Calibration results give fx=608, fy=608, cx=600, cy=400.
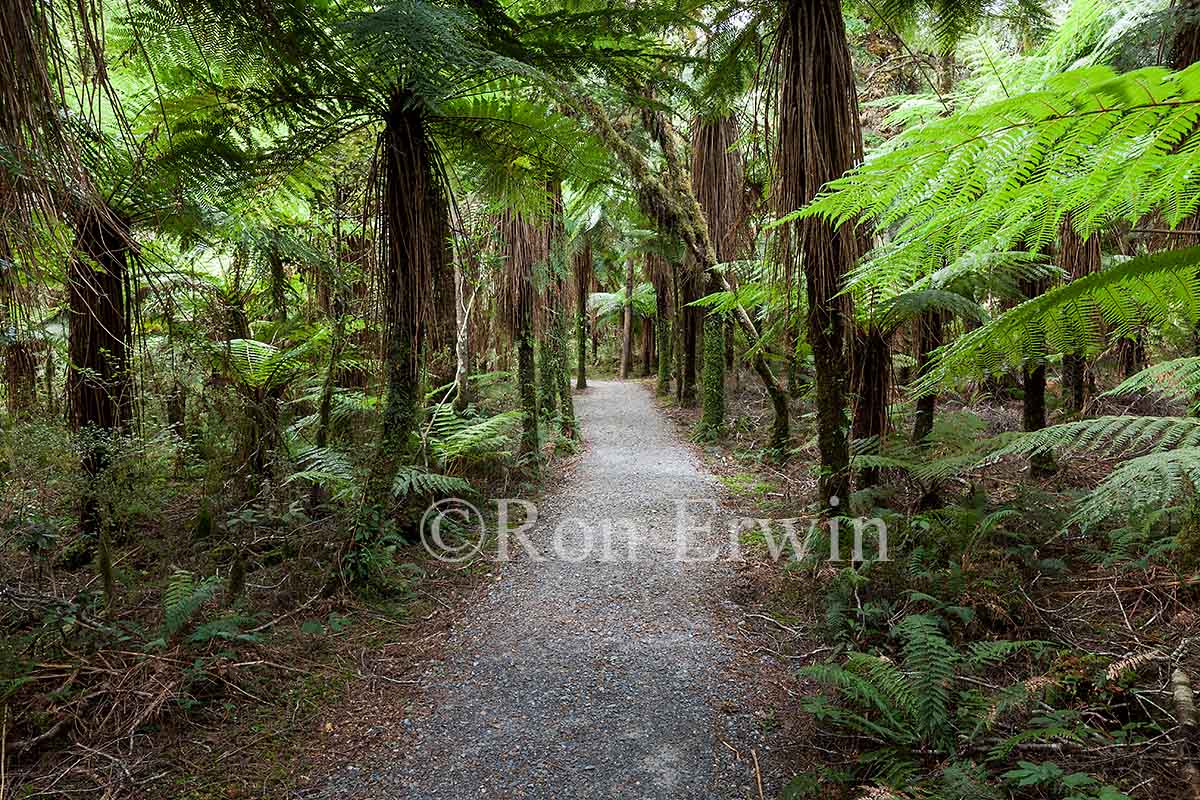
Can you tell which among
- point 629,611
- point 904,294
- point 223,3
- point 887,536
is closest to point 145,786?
point 629,611

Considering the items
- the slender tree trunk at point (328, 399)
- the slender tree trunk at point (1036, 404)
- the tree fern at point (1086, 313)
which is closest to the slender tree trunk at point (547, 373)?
the slender tree trunk at point (328, 399)

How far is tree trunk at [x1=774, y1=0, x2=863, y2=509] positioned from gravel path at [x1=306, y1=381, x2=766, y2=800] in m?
1.96

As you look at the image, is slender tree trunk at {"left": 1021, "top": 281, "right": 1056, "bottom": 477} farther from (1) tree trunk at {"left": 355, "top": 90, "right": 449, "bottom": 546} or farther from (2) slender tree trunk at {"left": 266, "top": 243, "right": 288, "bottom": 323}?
(2) slender tree trunk at {"left": 266, "top": 243, "right": 288, "bottom": 323}

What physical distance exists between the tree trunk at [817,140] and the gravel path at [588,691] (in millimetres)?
1956

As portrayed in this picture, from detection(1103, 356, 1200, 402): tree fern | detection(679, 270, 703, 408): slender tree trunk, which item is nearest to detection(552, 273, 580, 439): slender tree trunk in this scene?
detection(679, 270, 703, 408): slender tree trunk

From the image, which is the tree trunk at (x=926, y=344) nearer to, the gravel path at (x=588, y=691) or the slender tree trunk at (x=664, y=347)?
the gravel path at (x=588, y=691)

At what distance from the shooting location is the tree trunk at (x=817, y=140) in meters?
3.12

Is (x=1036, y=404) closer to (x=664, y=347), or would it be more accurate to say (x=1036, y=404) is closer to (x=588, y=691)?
(x=588, y=691)

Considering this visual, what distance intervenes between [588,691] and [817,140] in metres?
3.07

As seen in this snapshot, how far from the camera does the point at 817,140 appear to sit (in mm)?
3123

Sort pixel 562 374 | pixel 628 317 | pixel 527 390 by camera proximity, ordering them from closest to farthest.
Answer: pixel 527 390
pixel 562 374
pixel 628 317

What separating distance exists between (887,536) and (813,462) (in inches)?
127

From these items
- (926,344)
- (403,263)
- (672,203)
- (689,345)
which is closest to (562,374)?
(689,345)

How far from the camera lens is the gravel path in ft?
8.21
